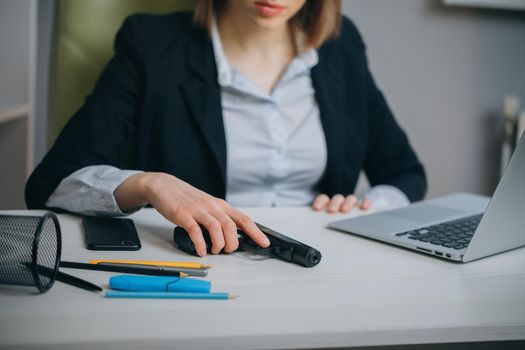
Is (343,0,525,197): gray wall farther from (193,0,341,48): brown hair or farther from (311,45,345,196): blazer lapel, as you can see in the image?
(311,45,345,196): blazer lapel

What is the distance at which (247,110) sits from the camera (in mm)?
1365

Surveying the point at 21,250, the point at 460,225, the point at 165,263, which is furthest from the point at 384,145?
the point at 21,250

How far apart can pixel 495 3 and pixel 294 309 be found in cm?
179

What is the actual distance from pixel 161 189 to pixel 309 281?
0.26 m

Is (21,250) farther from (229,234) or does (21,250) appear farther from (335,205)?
(335,205)

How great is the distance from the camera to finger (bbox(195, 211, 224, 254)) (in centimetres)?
76

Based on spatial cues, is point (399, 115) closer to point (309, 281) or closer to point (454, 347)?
point (454, 347)

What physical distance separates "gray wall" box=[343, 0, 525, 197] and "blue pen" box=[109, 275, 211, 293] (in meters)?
1.62

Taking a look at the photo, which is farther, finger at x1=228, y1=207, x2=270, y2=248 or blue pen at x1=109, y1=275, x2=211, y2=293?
finger at x1=228, y1=207, x2=270, y2=248

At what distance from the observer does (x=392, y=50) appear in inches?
84.8

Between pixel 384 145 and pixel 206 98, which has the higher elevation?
pixel 206 98

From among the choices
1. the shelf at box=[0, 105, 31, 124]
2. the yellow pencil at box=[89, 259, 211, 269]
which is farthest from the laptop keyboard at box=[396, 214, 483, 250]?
the shelf at box=[0, 105, 31, 124]

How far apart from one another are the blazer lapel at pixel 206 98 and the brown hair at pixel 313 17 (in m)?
0.08

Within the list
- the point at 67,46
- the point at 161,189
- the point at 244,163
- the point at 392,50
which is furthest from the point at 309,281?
the point at 392,50
